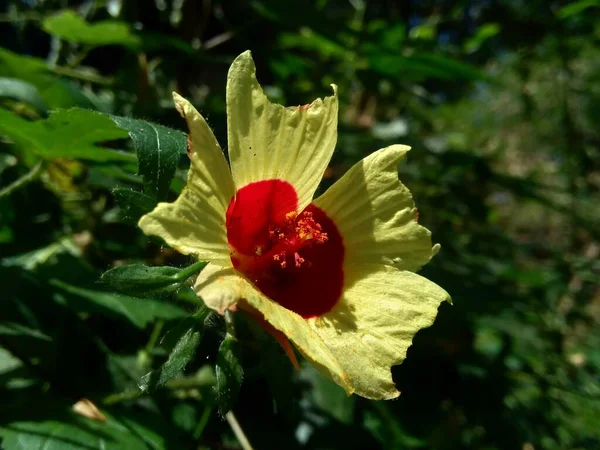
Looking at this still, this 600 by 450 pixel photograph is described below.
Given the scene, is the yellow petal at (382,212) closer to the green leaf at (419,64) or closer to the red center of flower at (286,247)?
the red center of flower at (286,247)

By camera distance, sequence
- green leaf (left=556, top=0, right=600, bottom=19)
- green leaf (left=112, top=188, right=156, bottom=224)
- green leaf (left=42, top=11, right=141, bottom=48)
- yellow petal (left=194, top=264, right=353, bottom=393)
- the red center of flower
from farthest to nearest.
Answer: green leaf (left=556, top=0, right=600, bottom=19)
green leaf (left=42, top=11, right=141, bottom=48)
the red center of flower
green leaf (left=112, top=188, right=156, bottom=224)
yellow petal (left=194, top=264, right=353, bottom=393)

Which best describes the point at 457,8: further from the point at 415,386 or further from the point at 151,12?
the point at 415,386

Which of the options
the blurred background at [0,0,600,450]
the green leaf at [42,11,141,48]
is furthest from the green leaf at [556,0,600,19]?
the green leaf at [42,11,141,48]

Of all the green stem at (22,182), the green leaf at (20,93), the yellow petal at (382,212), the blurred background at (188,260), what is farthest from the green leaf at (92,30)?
Answer: the yellow petal at (382,212)

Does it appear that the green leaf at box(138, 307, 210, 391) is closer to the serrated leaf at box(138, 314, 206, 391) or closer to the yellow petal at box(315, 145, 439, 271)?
the serrated leaf at box(138, 314, 206, 391)

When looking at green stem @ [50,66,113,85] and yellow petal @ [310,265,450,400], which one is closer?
yellow petal @ [310,265,450,400]
